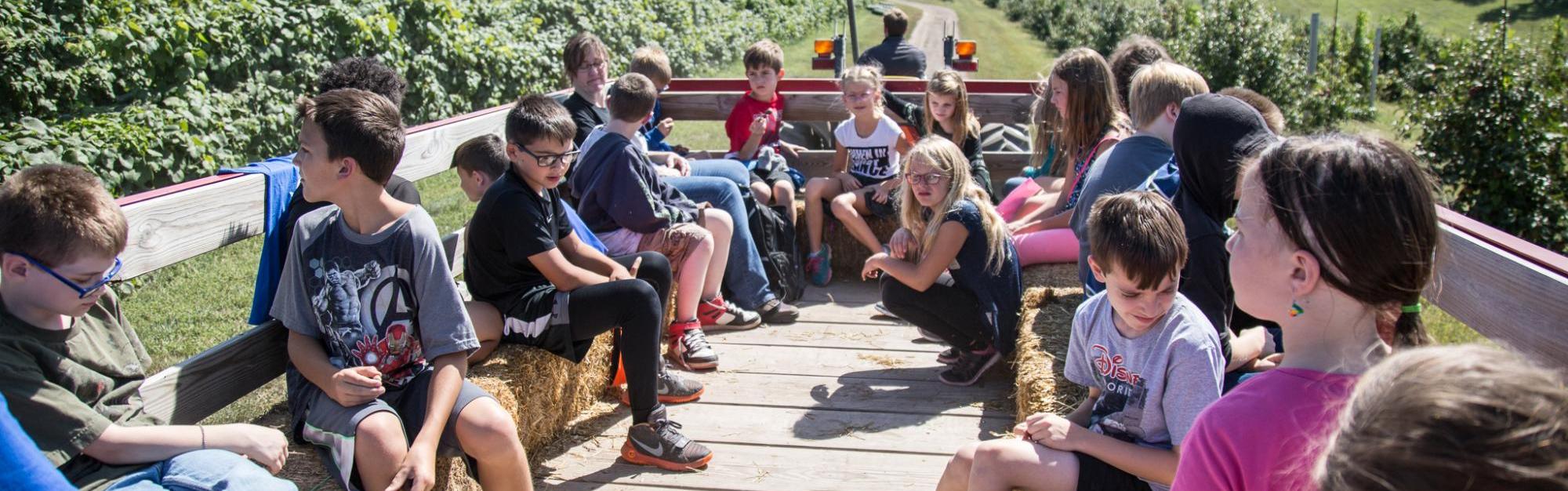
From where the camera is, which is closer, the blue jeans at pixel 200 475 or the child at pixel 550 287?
the blue jeans at pixel 200 475

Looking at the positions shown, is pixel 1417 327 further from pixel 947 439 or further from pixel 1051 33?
pixel 1051 33

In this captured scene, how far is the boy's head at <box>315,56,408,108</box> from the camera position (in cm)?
379

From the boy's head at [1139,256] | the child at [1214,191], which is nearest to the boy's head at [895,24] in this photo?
the child at [1214,191]

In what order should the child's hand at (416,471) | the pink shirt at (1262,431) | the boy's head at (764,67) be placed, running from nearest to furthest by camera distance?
1. the pink shirt at (1262,431)
2. the child's hand at (416,471)
3. the boy's head at (764,67)

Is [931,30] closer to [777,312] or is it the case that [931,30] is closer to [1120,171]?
[777,312]

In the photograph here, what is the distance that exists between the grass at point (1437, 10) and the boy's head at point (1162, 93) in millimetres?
37501

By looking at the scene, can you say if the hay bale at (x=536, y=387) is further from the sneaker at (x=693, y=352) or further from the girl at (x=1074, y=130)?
the girl at (x=1074, y=130)

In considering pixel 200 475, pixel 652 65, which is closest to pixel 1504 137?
pixel 652 65

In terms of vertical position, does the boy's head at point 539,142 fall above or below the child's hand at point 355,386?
above

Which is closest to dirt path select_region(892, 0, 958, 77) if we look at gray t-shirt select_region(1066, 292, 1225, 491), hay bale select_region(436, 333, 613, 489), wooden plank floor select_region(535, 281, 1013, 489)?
wooden plank floor select_region(535, 281, 1013, 489)

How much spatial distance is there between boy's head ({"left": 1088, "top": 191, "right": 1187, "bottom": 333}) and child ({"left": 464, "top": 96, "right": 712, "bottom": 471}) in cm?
A: 160

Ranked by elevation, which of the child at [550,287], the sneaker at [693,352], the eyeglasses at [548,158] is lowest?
the sneaker at [693,352]

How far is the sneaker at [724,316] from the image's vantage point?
5.30 metres

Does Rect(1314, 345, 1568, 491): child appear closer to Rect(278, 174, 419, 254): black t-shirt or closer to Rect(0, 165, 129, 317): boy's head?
Rect(0, 165, 129, 317): boy's head
